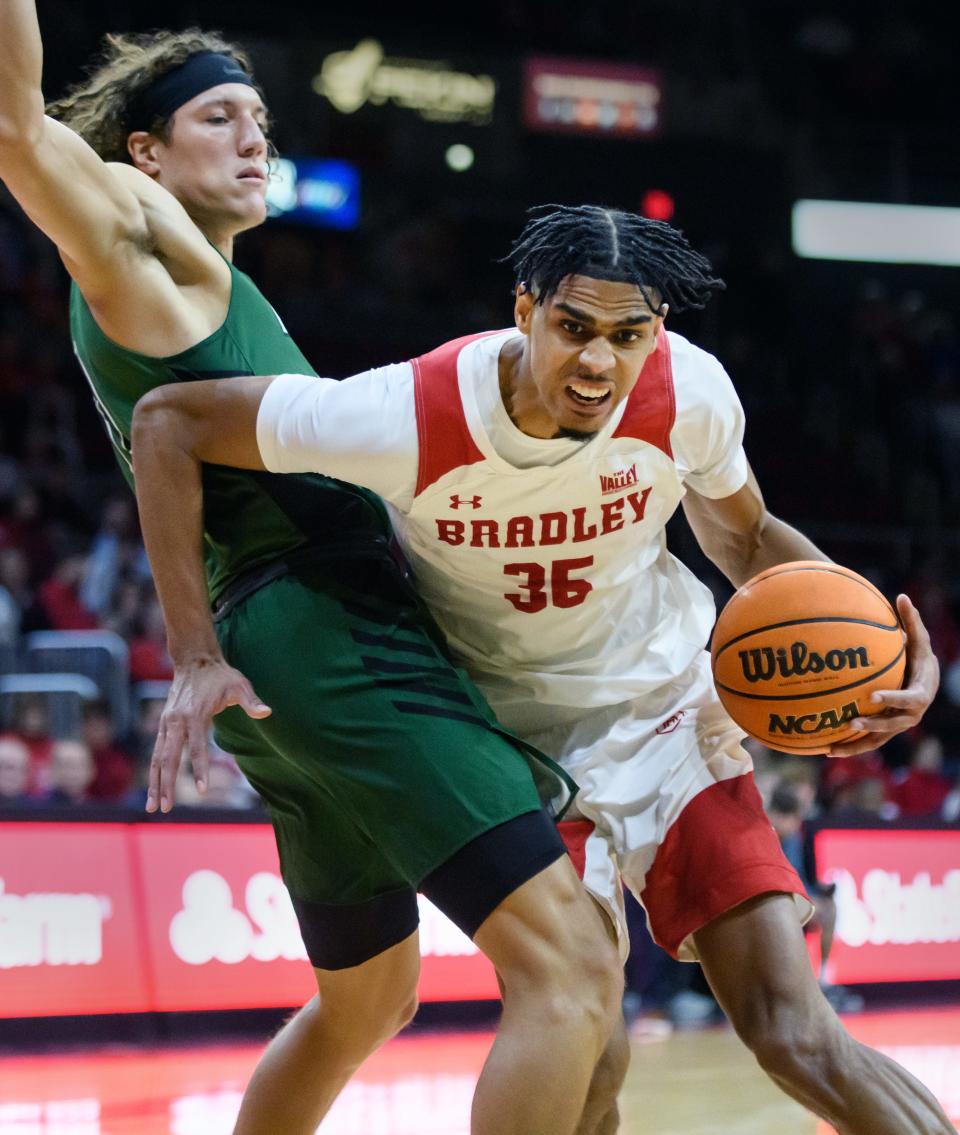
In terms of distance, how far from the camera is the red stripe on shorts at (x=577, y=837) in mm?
3137

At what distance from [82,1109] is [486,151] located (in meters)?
14.4

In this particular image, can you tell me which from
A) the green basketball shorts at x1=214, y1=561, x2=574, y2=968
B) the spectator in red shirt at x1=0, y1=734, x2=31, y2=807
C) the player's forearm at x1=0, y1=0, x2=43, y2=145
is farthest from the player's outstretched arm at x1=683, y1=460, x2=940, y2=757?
the spectator in red shirt at x1=0, y1=734, x2=31, y2=807

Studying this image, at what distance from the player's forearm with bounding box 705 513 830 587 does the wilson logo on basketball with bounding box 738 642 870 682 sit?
0.35 m

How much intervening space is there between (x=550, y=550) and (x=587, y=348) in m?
0.42

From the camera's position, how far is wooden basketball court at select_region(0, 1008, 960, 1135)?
4914 mm

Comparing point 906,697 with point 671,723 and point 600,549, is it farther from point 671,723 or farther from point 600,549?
point 600,549

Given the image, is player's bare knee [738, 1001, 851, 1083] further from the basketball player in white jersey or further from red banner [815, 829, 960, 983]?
red banner [815, 829, 960, 983]

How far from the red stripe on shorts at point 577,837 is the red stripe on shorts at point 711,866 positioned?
0.50 feet

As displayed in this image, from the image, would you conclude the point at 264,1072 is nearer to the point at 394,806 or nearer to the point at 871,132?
the point at 394,806

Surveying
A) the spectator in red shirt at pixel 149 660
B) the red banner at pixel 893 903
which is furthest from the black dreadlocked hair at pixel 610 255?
the spectator in red shirt at pixel 149 660

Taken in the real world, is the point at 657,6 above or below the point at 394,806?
above

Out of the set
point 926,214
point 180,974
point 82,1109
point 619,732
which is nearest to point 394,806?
point 619,732

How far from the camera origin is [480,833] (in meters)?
2.80

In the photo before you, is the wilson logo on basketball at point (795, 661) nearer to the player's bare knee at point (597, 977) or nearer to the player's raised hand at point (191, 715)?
the player's bare knee at point (597, 977)
